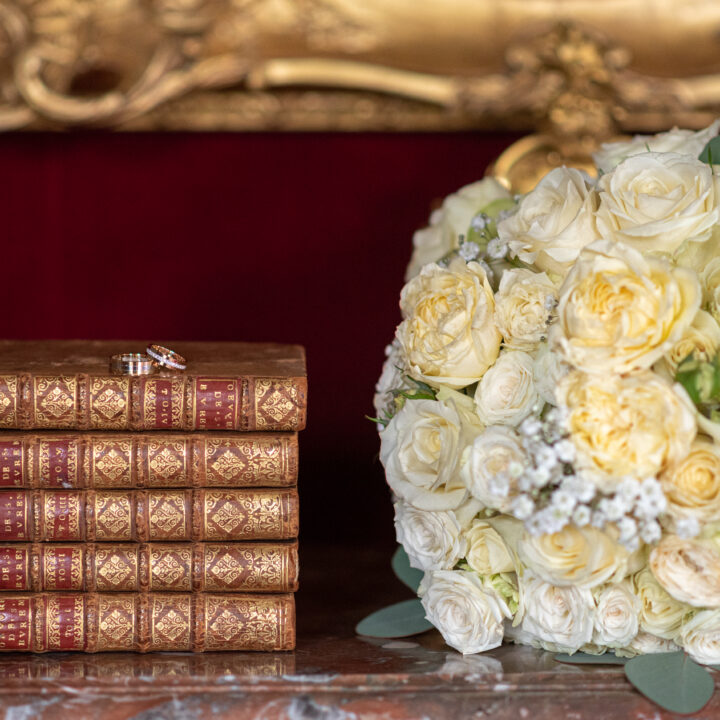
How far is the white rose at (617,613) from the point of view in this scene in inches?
29.7

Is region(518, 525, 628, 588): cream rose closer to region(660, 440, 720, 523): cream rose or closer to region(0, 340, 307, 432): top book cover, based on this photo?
region(660, 440, 720, 523): cream rose

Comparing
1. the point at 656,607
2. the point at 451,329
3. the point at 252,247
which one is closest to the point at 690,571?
the point at 656,607

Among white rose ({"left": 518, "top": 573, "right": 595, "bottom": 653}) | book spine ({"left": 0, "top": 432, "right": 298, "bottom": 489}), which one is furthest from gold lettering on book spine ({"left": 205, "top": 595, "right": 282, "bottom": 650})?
white rose ({"left": 518, "top": 573, "right": 595, "bottom": 653})

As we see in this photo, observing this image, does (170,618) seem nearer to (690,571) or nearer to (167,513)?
(167,513)

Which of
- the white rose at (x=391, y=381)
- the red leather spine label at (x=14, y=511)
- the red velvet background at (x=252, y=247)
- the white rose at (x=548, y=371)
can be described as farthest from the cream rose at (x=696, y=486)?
the red velvet background at (x=252, y=247)

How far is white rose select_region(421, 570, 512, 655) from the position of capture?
793 millimetres

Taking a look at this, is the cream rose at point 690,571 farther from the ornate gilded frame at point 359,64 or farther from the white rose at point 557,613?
the ornate gilded frame at point 359,64

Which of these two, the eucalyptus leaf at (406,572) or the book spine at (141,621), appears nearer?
the book spine at (141,621)

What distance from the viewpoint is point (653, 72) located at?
1.29m

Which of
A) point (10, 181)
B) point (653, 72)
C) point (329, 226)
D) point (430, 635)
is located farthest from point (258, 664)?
point (653, 72)

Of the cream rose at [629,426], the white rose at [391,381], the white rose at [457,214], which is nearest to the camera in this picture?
the cream rose at [629,426]

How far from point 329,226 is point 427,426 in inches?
23.2

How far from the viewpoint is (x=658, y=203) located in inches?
29.1

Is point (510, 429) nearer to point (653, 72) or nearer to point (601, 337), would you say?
point (601, 337)
